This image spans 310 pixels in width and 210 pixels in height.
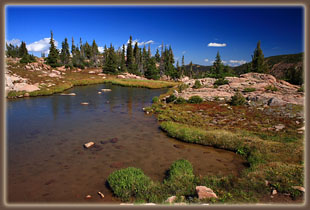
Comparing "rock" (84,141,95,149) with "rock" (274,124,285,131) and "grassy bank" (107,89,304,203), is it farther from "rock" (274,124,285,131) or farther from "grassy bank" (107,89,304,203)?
"rock" (274,124,285,131)

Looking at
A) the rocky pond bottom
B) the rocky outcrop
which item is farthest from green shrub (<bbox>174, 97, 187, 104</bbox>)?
the rocky pond bottom

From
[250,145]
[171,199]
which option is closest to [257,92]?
[250,145]

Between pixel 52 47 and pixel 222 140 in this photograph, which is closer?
pixel 222 140

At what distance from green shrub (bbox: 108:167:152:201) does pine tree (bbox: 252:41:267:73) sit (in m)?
65.8

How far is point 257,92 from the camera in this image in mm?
29781

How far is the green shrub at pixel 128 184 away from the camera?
7.15 metres

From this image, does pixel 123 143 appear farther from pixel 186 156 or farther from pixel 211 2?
pixel 211 2

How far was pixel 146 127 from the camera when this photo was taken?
17.2 metres

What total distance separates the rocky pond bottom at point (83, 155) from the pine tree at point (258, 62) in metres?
57.0

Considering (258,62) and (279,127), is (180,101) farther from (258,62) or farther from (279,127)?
(258,62)

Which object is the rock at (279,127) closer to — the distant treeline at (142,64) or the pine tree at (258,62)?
the distant treeline at (142,64)

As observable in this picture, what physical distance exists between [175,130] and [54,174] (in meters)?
9.49

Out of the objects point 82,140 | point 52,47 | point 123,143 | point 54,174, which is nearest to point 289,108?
point 123,143

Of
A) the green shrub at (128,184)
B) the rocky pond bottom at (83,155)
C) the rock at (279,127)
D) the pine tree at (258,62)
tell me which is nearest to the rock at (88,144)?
the rocky pond bottom at (83,155)
